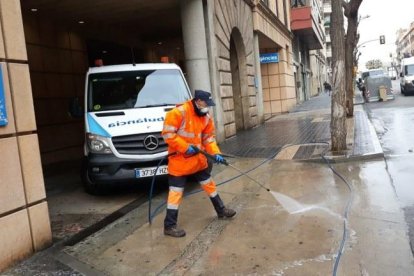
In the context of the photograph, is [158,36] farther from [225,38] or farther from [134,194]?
[134,194]

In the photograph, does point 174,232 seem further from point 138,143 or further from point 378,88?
point 378,88

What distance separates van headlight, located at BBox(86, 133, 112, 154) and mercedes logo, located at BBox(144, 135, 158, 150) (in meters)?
0.55

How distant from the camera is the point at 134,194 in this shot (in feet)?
25.9

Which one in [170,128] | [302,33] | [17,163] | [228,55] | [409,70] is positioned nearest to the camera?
[17,163]

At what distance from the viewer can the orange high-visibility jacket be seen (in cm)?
540

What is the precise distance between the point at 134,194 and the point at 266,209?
2507 mm

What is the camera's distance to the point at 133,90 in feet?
26.9

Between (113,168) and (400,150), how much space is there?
21.0 feet

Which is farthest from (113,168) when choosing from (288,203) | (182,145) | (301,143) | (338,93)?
(301,143)

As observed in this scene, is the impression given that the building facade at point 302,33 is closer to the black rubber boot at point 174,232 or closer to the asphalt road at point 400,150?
the asphalt road at point 400,150

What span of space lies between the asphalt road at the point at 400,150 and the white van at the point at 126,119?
138 inches

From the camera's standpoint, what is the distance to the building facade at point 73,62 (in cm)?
476

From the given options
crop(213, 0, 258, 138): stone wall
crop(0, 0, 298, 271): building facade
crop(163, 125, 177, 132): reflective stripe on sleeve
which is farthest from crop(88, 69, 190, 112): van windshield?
crop(213, 0, 258, 138): stone wall

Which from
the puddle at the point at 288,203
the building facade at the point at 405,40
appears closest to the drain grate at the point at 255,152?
the puddle at the point at 288,203
